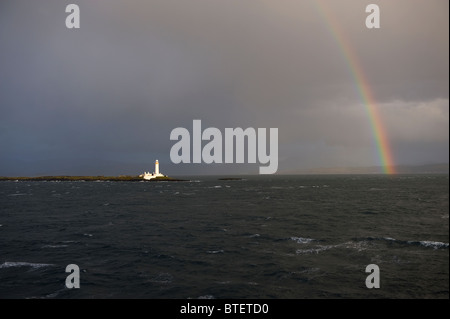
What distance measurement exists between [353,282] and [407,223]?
31976mm

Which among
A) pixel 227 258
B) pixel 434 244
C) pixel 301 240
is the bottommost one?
pixel 301 240

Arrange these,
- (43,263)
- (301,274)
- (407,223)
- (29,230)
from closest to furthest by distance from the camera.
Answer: (301,274)
(43,263)
(29,230)
(407,223)

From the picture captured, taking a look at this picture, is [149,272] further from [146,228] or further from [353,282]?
[146,228]

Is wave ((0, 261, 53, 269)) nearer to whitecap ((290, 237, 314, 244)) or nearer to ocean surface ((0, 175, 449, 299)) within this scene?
ocean surface ((0, 175, 449, 299))

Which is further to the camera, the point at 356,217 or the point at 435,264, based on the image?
the point at 356,217

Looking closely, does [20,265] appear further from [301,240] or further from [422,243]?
[422,243]

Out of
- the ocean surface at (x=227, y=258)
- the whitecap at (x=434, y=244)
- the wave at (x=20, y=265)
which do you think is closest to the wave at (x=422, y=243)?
the whitecap at (x=434, y=244)

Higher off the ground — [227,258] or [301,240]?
[227,258]

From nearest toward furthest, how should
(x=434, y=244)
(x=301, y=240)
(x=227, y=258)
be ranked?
(x=227, y=258) < (x=434, y=244) < (x=301, y=240)

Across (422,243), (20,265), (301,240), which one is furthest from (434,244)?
(20,265)

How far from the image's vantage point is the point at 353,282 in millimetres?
21875

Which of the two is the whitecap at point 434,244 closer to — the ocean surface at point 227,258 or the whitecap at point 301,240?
the ocean surface at point 227,258
